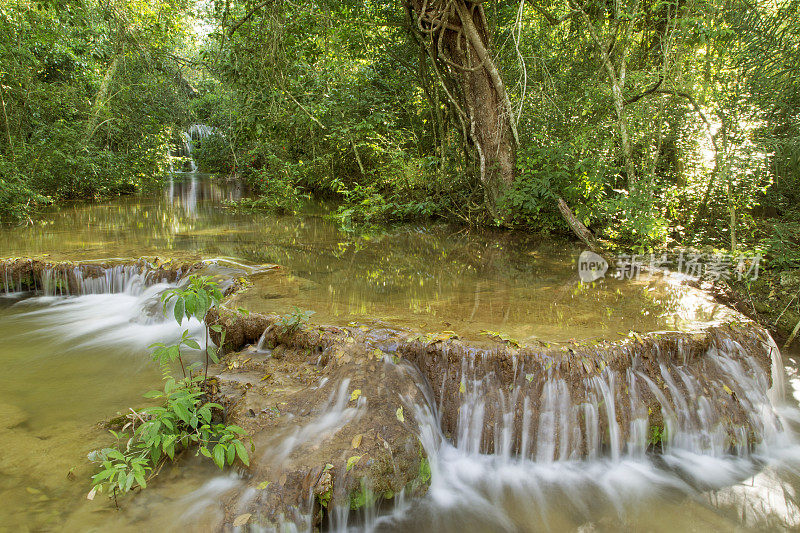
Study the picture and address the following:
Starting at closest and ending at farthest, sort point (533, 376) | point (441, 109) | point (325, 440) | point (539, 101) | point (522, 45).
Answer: point (325, 440) → point (533, 376) → point (539, 101) → point (522, 45) → point (441, 109)

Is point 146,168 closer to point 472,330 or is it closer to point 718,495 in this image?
point 472,330

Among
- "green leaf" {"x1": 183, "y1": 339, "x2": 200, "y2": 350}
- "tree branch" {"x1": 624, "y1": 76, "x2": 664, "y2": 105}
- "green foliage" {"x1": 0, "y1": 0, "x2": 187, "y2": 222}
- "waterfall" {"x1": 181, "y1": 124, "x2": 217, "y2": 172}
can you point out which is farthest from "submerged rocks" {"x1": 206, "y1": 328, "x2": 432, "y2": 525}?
"waterfall" {"x1": 181, "y1": 124, "x2": 217, "y2": 172}

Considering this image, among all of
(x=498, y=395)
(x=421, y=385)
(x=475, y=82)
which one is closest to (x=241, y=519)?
(x=421, y=385)

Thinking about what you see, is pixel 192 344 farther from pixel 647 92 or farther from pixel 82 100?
pixel 82 100

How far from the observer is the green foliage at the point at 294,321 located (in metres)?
4.13

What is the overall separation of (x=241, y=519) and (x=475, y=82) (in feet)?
22.1

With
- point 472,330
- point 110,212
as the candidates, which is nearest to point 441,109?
point 472,330

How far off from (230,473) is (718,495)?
11.3ft

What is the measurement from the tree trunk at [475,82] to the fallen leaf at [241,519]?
19.6ft

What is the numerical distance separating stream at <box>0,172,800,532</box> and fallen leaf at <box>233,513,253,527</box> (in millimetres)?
189

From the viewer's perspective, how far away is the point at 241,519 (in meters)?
2.71

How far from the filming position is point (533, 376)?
367 centimetres

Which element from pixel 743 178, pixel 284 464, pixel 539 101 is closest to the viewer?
pixel 284 464

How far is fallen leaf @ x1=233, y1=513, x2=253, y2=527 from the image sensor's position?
106 inches
